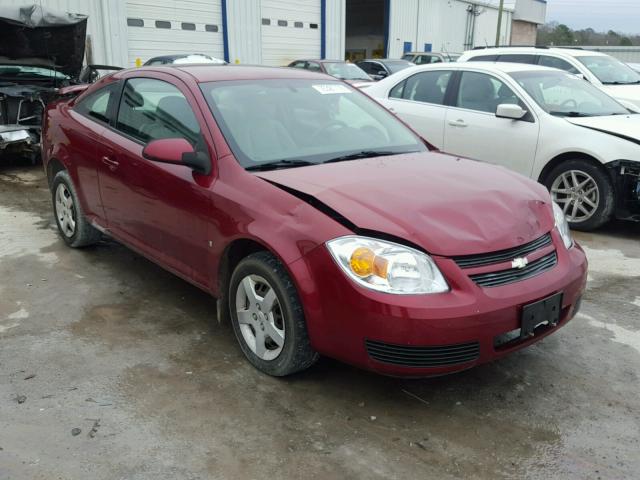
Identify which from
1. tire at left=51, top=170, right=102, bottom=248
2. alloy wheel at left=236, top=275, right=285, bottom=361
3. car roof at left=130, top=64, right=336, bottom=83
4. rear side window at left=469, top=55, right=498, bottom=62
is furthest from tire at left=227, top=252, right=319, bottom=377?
rear side window at left=469, top=55, right=498, bottom=62

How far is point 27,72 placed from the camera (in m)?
9.30

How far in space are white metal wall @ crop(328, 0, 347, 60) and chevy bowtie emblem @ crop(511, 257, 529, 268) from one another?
2353cm

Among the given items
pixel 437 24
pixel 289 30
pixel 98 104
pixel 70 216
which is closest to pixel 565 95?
pixel 98 104

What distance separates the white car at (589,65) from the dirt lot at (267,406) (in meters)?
5.97

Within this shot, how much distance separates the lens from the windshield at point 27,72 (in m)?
9.22

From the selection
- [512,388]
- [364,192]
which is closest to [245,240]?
[364,192]

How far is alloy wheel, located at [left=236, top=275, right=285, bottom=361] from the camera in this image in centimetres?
306

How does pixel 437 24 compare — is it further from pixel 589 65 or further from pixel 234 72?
pixel 234 72

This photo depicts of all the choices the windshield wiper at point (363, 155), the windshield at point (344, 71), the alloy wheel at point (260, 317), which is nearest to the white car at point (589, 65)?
the windshield at point (344, 71)

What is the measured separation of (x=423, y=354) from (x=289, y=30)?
22.2 metres

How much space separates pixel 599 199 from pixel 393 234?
3.77m

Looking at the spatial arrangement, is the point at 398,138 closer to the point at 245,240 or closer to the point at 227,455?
the point at 245,240

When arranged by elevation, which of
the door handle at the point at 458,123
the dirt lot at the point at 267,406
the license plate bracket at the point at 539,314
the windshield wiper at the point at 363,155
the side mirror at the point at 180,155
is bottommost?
the dirt lot at the point at 267,406

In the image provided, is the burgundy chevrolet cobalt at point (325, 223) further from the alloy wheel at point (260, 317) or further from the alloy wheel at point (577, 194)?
the alloy wheel at point (577, 194)
